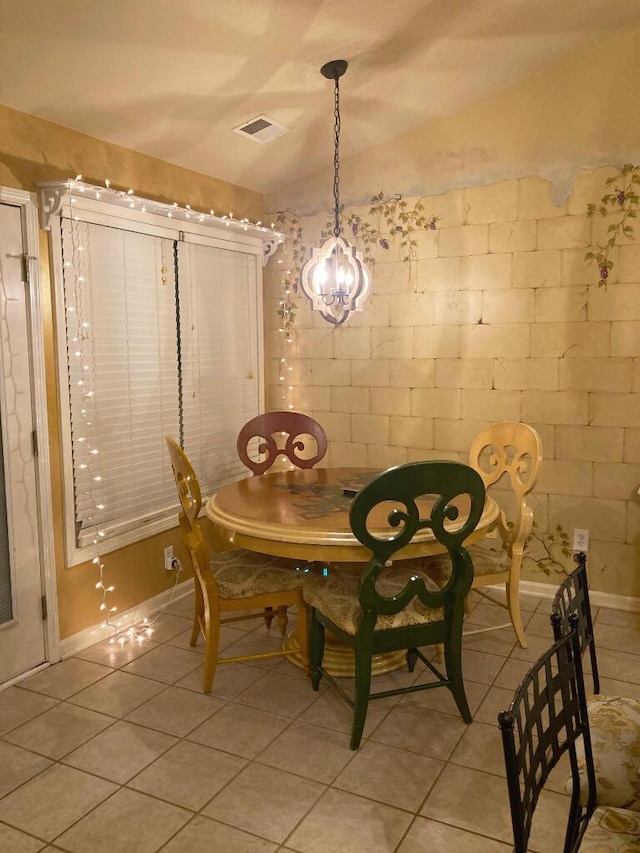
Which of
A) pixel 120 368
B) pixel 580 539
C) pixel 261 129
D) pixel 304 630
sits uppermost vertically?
pixel 261 129

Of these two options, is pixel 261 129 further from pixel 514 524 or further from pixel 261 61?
pixel 514 524

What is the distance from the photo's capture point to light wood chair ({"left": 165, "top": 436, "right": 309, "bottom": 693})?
9.05ft

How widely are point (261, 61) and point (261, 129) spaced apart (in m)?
0.68

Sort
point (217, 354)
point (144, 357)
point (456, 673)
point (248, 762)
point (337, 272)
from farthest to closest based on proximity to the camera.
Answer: point (217, 354)
point (144, 357)
point (337, 272)
point (456, 673)
point (248, 762)

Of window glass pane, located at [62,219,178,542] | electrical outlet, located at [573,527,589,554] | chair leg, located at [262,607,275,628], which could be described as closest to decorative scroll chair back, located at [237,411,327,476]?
window glass pane, located at [62,219,178,542]

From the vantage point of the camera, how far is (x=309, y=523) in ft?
8.60

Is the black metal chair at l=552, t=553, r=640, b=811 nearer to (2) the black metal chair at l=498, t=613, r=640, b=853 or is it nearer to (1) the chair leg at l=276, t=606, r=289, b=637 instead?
(2) the black metal chair at l=498, t=613, r=640, b=853

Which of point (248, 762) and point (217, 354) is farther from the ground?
point (217, 354)

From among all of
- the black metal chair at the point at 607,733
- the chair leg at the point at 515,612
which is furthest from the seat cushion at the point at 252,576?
the black metal chair at the point at 607,733

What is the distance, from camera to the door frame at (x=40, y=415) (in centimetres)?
285

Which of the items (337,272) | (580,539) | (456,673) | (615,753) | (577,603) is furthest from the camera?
(580,539)

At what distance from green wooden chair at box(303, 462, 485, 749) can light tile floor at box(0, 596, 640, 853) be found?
6.3 inches

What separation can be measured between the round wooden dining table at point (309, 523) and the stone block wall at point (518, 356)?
0.80m

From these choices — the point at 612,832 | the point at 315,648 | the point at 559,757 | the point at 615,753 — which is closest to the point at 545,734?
the point at 559,757
